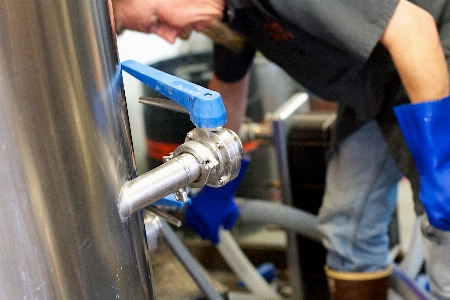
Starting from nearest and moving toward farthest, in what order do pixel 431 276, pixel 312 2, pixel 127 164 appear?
pixel 127 164
pixel 312 2
pixel 431 276

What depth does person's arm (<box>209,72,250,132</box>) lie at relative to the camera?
99 cm

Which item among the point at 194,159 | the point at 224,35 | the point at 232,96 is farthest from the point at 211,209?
the point at 194,159

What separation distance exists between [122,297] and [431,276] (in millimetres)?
553

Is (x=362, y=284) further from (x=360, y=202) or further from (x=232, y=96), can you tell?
(x=232, y=96)

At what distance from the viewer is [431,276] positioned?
2.61ft

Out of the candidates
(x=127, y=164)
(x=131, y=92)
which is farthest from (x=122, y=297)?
(x=131, y=92)

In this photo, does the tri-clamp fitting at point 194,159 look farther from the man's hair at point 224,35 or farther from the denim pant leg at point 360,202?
the denim pant leg at point 360,202

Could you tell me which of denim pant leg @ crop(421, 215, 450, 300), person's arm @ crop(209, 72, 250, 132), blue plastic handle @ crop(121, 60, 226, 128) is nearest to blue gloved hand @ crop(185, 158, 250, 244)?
person's arm @ crop(209, 72, 250, 132)

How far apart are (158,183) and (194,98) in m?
0.07

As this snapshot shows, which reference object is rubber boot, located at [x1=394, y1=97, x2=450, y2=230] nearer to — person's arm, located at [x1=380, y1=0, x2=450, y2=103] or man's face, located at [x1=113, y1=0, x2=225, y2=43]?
person's arm, located at [x1=380, y1=0, x2=450, y2=103]

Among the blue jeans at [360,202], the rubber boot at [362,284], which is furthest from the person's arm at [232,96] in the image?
the rubber boot at [362,284]

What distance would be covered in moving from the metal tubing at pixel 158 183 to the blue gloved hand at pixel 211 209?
22.2 inches

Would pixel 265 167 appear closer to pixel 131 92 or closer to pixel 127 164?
pixel 131 92

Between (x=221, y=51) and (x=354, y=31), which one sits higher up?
(x=354, y=31)
